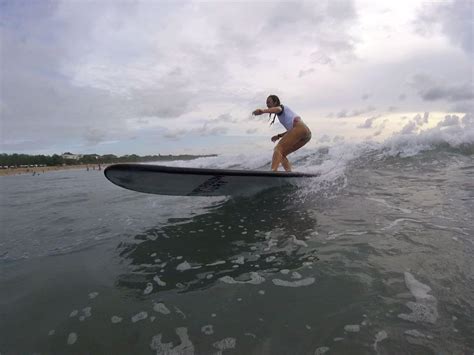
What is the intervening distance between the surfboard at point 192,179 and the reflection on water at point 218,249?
0.61m

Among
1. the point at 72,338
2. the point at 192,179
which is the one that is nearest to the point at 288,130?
the point at 192,179

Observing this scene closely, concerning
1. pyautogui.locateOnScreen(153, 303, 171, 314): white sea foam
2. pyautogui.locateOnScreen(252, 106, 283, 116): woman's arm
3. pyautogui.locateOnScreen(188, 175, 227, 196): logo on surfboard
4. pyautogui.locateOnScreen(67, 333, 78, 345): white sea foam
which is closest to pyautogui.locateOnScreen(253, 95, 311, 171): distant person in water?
pyautogui.locateOnScreen(252, 106, 283, 116): woman's arm

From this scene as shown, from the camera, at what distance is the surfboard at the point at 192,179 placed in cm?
611

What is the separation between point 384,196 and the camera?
7129 mm

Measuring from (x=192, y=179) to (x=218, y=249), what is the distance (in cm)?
224

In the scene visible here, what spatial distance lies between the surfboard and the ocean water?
587mm

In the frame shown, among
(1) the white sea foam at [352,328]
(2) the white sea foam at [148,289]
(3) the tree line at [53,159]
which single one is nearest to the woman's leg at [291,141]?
(2) the white sea foam at [148,289]

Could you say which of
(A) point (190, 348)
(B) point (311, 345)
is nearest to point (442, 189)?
(B) point (311, 345)

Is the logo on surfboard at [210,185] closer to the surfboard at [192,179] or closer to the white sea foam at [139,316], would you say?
the surfboard at [192,179]

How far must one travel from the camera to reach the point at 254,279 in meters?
3.55

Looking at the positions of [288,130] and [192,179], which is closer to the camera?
[192,179]

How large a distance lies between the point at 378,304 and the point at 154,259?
9.35ft

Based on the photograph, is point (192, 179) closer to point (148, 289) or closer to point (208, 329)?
point (148, 289)

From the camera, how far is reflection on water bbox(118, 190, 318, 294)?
Answer: 375 cm
